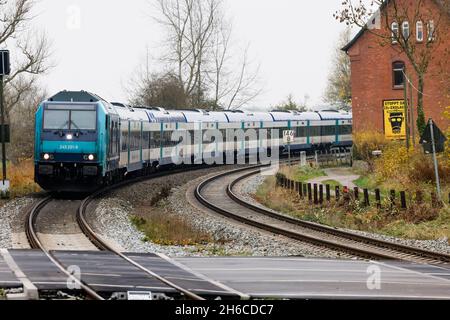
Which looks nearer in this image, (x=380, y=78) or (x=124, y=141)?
(x=124, y=141)

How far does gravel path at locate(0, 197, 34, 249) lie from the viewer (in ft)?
60.1

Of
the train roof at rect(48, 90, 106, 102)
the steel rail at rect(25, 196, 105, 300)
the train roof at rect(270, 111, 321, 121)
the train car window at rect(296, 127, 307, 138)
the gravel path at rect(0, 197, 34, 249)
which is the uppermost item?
the train roof at rect(48, 90, 106, 102)

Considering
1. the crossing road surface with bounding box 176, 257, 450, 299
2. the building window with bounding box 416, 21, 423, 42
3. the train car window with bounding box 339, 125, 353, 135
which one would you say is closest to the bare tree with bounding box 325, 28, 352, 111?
the train car window with bounding box 339, 125, 353, 135

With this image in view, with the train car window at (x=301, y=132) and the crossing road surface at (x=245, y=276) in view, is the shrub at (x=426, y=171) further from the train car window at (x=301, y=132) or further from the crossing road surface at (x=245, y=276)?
the train car window at (x=301, y=132)

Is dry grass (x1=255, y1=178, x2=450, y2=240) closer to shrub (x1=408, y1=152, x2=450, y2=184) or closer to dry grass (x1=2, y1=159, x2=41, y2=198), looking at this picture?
shrub (x1=408, y1=152, x2=450, y2=184)

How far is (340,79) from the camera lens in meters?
96.8

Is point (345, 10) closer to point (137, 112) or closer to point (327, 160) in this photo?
point (137, 112)

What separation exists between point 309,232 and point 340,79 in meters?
77.2

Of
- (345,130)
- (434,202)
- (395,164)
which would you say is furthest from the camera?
(345,130)

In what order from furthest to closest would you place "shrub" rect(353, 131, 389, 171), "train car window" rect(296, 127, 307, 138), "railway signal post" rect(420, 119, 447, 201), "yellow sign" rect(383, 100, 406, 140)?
1. "train car window" rect(296, 127, 307, 138)
2. "shrub" rect(353, 131, 389, 171)
3. "yellow sign" rect(383, 100, 406, 140)
4. "railway signal post" rect(420, 119, 447, 201)

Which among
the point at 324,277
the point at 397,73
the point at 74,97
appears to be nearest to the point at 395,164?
the point at 74,97

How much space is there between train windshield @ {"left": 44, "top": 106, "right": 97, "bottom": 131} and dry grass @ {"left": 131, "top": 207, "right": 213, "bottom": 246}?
12.7ft

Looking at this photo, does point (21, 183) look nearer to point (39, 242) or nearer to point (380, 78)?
point (39, 242)

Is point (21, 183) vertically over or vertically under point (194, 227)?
over
